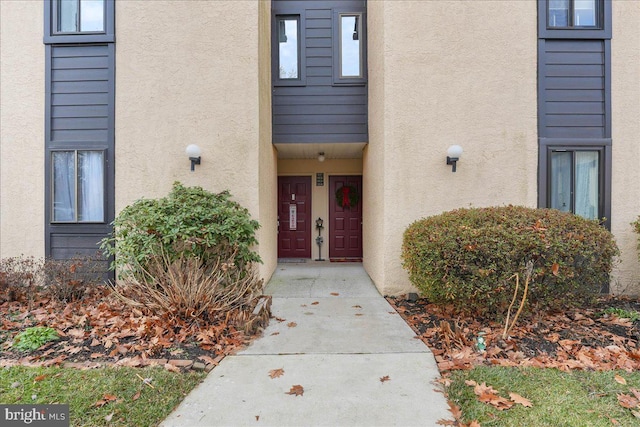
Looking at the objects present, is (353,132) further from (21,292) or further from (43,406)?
(21,292)

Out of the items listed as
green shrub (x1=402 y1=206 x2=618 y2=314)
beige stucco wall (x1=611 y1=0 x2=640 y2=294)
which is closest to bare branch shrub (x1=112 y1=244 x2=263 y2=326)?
green shrub (x1=402 y1=206 x2=618 y2=314)

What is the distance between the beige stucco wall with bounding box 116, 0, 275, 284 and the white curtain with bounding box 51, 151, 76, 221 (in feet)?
2.80

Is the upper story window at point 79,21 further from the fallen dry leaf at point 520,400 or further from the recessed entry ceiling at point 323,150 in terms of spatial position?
the fallen dry leaf at point 520,400

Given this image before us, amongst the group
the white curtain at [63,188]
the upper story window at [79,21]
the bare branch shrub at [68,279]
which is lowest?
the bare branch shrub at [68,279]

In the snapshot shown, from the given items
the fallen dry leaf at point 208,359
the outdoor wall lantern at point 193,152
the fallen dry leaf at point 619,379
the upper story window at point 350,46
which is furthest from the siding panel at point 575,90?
the fallen dry leaf at point 208,359

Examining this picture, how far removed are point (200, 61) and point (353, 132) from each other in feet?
9.84

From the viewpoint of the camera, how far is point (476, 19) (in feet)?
16.3

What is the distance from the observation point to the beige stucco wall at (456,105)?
16.3 feet

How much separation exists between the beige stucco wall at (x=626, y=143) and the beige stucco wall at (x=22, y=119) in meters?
9.63

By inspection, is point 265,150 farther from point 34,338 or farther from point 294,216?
point 34,338

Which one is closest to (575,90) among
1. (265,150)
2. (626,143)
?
(626,143)

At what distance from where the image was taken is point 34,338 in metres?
3.24

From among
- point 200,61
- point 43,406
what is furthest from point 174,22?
point 43,406

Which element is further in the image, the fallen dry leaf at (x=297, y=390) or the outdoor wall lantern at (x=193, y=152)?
the outdoor wall lantern at (x=193, y=152)
